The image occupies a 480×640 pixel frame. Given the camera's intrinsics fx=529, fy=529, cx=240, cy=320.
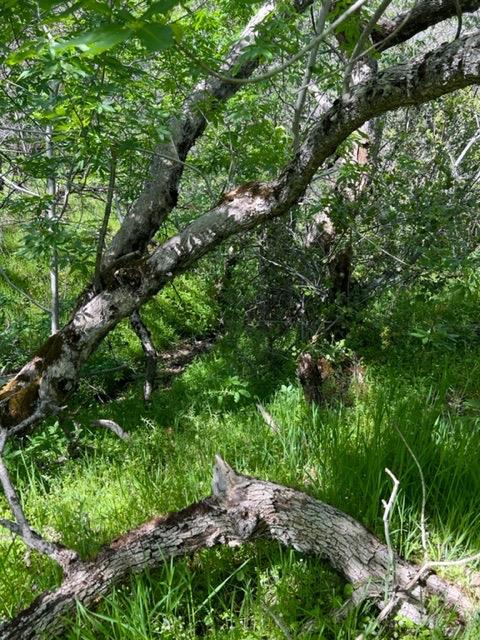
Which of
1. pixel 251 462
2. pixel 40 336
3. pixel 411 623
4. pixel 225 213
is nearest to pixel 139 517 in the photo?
pixel 251 462

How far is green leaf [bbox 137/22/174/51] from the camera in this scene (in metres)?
0.88

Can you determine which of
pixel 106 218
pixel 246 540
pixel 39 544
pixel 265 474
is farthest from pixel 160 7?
pixel 106 218

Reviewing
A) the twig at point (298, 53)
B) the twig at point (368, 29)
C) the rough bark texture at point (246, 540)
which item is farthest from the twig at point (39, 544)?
the twig at point (368, 29)

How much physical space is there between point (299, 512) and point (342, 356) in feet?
7.57

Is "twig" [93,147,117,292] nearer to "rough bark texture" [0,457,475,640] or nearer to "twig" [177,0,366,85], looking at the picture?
"twig" [177,0,366,85]

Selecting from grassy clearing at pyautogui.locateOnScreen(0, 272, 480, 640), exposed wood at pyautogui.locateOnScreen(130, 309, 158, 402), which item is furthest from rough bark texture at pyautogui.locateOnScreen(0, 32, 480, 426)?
exposed wood at pyautogui.locateOnScreen(130, 309, 158, 402)

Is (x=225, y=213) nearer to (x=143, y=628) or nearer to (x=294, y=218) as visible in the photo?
(x=294, y=218)

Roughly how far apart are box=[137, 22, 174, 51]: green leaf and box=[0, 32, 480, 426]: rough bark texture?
68.3 inches

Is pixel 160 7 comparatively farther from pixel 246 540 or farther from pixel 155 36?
pixel 246 540

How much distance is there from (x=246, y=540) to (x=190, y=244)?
5.96 feet

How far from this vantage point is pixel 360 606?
190 centimetres

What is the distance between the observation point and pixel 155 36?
894 millimetres

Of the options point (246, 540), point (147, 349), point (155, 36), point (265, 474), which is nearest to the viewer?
point (155, 36)

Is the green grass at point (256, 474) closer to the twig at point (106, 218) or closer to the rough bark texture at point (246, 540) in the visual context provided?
the rough bark texture at point (246, 540)
